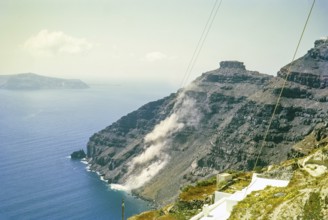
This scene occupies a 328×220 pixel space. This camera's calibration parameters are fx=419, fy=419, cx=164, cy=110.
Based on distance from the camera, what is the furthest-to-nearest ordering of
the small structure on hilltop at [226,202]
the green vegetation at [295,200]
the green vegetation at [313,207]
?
the small structure on hilltop at [226,202] → the green vegetation at [295,200] → the green vegetation at [313,207]

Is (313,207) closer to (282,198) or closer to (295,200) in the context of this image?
(295,200)

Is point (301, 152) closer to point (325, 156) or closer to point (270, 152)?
point (270, 152)

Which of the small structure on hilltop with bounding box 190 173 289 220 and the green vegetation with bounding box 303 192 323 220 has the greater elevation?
the green vegetation with bounding box 303 192 323 220

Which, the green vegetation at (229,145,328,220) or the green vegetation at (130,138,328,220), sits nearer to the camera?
the green vegetation at (229,145,328,220)

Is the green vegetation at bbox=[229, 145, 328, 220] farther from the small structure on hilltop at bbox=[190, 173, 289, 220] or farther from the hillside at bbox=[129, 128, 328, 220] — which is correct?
the small structure on hilltop at bbox=[190, 173, 289, 220]

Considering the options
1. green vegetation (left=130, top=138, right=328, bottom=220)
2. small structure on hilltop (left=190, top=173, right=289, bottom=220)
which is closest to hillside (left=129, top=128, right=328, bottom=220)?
green vegetation (left=130, top=138, right=328, bottom=220)

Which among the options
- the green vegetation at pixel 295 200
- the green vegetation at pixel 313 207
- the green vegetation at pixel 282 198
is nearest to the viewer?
the green vegetation at pixel 313 207

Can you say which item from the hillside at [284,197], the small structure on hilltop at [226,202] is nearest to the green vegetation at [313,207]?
the hillside at [284,197]

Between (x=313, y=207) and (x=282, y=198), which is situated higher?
(x=313, y=207)

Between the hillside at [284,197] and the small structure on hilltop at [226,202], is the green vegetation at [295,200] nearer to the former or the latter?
the hillside at [284,197]

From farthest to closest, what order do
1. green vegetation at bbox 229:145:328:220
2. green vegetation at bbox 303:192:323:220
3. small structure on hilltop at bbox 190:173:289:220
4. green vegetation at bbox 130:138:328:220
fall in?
small structure on hilltop at bbox 190:173:289:220 < green vegetation at bbox 130:138:328:220 < green vegetation at bbox 229:145:328:220 < green vegetation at bbox 303:192:323:220

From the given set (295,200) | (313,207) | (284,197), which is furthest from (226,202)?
(313,207)
